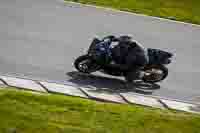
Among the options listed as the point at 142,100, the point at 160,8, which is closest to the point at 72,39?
the point at 142,100

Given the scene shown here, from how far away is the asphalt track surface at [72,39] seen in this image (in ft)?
48.6

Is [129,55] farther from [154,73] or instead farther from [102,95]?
[102,95]

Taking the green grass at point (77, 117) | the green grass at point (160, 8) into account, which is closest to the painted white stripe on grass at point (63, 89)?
the green grass at point (77, 117)

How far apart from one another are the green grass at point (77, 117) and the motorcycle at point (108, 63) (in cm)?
193

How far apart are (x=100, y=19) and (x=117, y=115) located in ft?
27.5

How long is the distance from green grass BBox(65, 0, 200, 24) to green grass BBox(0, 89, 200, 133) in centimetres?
910

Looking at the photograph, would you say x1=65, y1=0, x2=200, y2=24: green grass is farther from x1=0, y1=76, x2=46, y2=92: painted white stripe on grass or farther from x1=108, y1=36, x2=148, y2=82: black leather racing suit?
x1=0, y1=76, x2=46, y2=92: painted white stripe on grass

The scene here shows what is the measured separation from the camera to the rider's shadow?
14.3m

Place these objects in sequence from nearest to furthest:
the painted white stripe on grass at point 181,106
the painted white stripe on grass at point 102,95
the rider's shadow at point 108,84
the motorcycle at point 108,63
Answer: the painted white stripe on grass at point 102,95
the painted white stripe on grass at point 181,106
the rider's shadow at point 108,84
the motorcycle at point 108,63

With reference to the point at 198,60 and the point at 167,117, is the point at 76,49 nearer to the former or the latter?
the point at 198,60

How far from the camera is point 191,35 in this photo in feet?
66.7

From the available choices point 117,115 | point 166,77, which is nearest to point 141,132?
point 117,115

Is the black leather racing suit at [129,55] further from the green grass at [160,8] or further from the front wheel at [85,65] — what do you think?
the green grass at [160,8]

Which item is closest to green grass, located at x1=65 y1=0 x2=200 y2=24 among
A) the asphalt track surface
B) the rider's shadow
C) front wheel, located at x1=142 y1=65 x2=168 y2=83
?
the asphalt track surface
